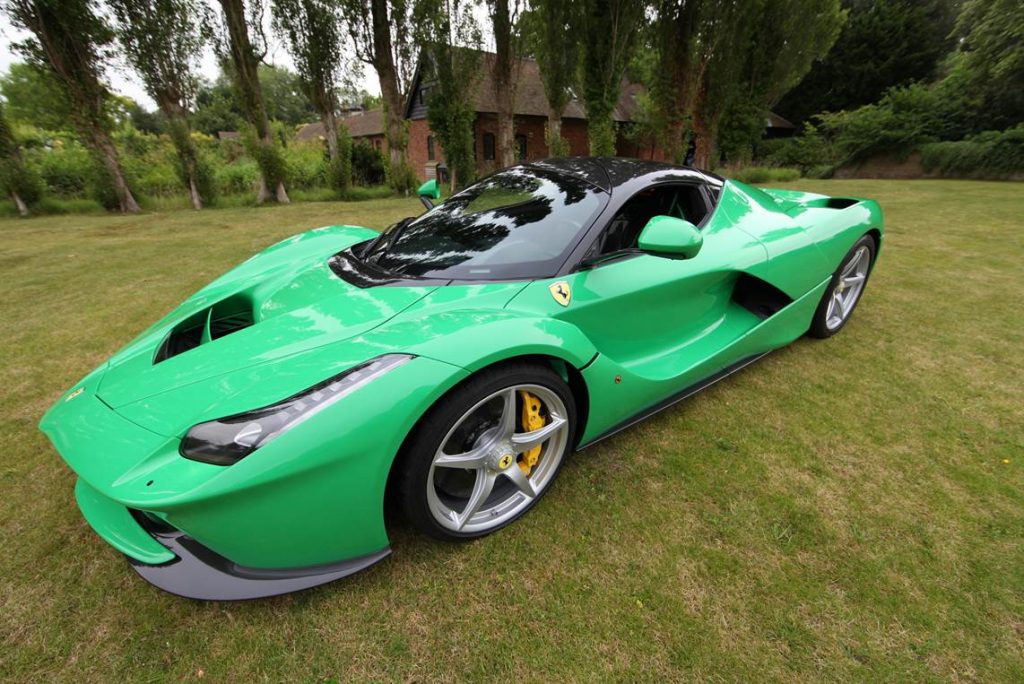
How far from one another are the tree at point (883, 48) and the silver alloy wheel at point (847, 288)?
26.2 meters

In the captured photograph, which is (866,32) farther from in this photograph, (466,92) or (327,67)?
(327,67)

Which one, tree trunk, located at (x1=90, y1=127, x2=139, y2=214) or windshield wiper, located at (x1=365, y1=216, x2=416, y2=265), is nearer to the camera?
windshield wiper, located at (x1=365, y1=216, x2=416, y2=265)

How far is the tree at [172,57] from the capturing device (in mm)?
9961

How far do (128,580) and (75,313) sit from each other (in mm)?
3579

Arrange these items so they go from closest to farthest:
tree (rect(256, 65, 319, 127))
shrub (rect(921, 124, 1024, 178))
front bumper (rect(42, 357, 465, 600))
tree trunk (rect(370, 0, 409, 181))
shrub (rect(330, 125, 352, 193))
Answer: front bumper (rect(42, 357, 465, 600)) → tree trunk (rect(370, 0, 409, 181)) → shrub (rect(330, 125, 352, 193)) → shrub (rect(921, 124, 1024, 178)) → tree (rect(256, 65, 319, 127))

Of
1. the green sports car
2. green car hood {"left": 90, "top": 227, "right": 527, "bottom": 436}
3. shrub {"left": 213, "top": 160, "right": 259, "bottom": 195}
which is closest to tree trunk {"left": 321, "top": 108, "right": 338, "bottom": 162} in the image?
shrub {"left": 213, "top": 160, "right": 259, "bottom": 195}

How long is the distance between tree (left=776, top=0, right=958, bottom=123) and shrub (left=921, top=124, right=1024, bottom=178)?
9291 millimetres

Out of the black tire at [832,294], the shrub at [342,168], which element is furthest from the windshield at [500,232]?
the shrub at [342,168]

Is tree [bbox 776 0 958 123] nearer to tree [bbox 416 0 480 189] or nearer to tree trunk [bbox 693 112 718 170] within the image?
tree trunk [bbox 693 112 718 170]

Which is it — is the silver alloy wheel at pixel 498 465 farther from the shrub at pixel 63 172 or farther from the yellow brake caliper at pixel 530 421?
the shrub at pixel 63 172

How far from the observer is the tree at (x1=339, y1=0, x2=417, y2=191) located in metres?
11.9

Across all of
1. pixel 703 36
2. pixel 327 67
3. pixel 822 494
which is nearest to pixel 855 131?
pixel 703 36

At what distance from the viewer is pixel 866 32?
23.7 metres

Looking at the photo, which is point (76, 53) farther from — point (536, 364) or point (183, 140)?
point (536, 364)
